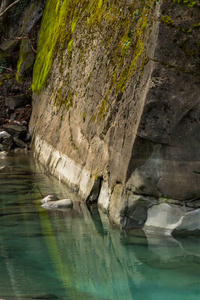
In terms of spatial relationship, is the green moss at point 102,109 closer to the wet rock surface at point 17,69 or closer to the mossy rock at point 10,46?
the wet rock surface at point 17,69

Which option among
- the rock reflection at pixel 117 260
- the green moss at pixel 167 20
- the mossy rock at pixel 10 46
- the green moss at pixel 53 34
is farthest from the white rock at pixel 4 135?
the green moss at pixel 167 20

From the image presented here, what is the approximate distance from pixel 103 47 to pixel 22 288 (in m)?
6.49

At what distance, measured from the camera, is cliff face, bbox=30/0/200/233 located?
642cm

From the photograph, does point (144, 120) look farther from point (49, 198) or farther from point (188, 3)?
point (49, 198)

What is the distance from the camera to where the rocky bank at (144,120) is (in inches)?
253

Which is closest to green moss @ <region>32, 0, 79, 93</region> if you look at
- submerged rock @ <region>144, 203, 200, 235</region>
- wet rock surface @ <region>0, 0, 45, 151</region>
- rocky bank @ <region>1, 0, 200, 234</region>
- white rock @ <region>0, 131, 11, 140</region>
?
wet rock surface @ <region>0, 0, 45, 151</region>

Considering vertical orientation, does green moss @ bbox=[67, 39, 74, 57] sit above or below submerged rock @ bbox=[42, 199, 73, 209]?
above

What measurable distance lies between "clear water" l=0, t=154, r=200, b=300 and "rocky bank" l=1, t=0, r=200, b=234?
512mm

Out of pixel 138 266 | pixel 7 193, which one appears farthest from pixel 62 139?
pixel 138 266

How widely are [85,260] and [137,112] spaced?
2.38m

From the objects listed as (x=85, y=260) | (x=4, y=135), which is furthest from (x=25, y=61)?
(x=85, y=260)

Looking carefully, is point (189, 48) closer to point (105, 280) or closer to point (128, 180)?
point (128, 180)

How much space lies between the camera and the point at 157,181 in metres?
6.59

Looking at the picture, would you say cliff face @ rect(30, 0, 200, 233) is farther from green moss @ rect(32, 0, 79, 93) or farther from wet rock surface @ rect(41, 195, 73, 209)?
green moss @ rect(32, 0, 79, 93)
